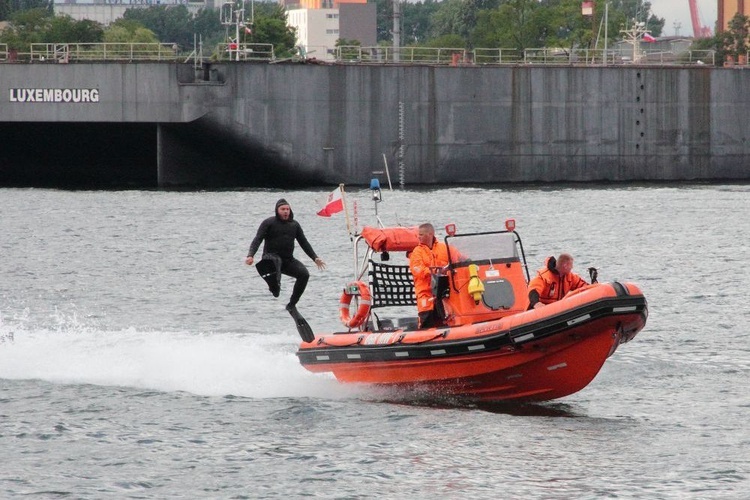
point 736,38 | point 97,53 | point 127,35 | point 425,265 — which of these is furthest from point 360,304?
point 127,35

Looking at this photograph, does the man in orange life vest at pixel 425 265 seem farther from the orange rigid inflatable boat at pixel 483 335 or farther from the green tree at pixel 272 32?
the green tree at pixel 272 32

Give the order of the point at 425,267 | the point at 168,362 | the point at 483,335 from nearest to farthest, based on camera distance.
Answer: the point at 483,335 → the point at 425,267 → the point at 168,362

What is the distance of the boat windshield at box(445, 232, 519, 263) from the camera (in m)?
15.5

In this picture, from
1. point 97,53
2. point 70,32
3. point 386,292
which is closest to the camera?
point 386,292

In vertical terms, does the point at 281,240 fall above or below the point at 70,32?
below

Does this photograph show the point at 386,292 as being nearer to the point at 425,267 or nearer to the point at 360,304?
the point at 360,304

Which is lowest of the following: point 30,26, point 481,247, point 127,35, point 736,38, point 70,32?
point 481,247

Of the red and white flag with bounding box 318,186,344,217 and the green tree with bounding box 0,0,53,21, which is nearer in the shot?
the red and white flag with bounding box 318,186,344,217

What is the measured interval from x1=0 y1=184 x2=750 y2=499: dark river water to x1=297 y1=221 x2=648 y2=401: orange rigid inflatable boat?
0.34 m

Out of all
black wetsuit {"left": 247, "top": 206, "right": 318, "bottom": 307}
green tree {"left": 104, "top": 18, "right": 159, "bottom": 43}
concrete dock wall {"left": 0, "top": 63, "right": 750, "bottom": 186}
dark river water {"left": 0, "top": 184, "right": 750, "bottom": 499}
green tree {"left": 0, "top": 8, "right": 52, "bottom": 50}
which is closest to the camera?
dark river water {"left": 0, "top": 184, "right": 750, "bottom": 499}

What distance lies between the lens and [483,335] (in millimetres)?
14734

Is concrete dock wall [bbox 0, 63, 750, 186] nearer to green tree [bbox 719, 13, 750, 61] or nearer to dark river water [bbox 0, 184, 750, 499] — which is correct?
green tree [bbox 719, 13, 750, 61]

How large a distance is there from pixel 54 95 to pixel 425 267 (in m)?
38.4

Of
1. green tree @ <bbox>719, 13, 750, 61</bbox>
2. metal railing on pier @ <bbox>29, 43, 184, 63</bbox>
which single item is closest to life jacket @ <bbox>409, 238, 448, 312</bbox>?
metal railing on pier @ <bbox>29, 43, 184, 63</bbox>
